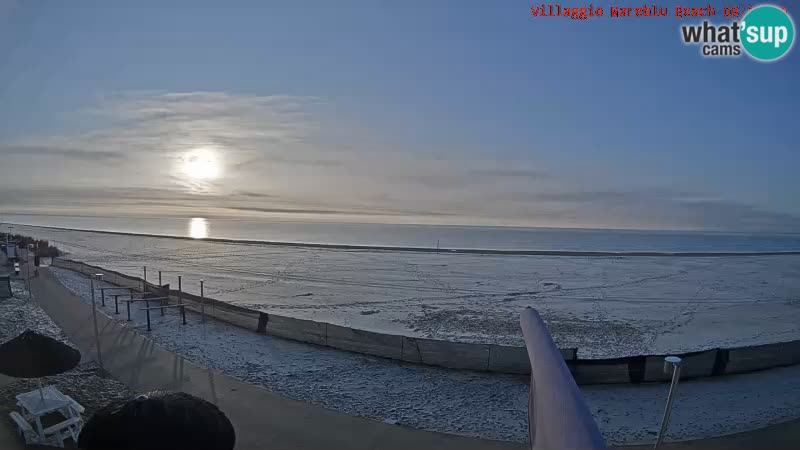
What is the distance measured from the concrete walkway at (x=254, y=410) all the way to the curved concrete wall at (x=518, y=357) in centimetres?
360

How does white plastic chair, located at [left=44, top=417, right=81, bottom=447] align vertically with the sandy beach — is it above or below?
above

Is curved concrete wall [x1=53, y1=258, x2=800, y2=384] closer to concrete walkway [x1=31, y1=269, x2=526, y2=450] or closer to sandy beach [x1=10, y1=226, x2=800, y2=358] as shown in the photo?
sandy beach [x1=10, y1=226, x2=800, y2=358]

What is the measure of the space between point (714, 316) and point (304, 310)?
20005mm

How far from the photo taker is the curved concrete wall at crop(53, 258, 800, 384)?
409 inches

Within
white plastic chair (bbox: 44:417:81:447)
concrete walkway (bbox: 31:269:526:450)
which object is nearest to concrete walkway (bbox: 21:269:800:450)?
concrete walkway (bbox: 31:269:526:450)

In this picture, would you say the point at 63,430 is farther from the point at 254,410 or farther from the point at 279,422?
the point at 279,422

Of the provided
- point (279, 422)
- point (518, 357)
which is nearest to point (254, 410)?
point (279, 422)

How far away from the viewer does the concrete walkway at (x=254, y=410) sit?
23.4 feet

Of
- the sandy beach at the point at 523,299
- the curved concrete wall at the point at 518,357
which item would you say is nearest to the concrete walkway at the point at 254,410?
the curved concrete wall at the point at 518,357

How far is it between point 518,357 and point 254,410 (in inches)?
244

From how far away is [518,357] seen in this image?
10.8 m

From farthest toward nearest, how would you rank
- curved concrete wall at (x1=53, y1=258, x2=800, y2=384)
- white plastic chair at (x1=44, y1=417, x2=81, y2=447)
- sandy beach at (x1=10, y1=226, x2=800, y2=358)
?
1. sandy beach at (x1=10, y1=226, x2=800, y2=358)
2. curved concrete wall at (x1=53, y1=258, x2=800, y2=384)
3. white plastic chair at (x1=44, y1=417, x2=81, y2=447)

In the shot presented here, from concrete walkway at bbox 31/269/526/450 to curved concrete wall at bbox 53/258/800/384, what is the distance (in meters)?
3.60

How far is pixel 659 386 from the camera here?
10.3 meters
